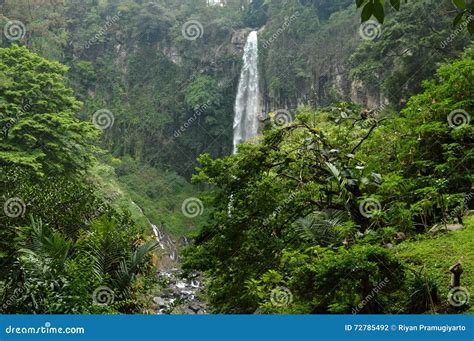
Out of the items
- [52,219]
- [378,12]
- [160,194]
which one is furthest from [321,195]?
[160,194]

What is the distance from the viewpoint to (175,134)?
3625cm

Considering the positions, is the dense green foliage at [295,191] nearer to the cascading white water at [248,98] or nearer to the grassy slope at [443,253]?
the grassy slope at [443,253]

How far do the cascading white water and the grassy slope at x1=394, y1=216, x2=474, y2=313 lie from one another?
25.2 metres

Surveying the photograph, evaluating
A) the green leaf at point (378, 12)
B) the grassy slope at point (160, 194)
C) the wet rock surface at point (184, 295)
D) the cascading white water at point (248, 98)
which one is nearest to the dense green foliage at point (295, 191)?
the green leaf at point (378, 12)

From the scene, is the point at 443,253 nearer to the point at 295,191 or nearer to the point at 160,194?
the point at 295,191

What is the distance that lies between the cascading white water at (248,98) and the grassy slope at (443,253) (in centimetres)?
2523

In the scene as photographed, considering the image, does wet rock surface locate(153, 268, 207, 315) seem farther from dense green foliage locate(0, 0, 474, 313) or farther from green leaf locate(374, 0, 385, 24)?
green leaf locate(374, 0, 385, 24)

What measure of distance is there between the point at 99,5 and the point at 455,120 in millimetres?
36369

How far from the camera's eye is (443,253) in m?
5.57

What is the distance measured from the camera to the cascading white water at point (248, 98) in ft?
104

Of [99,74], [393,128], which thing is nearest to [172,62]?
[99,74]

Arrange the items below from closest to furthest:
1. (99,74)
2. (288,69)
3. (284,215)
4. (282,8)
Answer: (284,215), (288,69), (282,8), (99,74)

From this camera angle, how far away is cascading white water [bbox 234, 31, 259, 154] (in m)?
31.8

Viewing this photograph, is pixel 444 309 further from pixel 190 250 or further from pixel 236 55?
pixel 236 55
